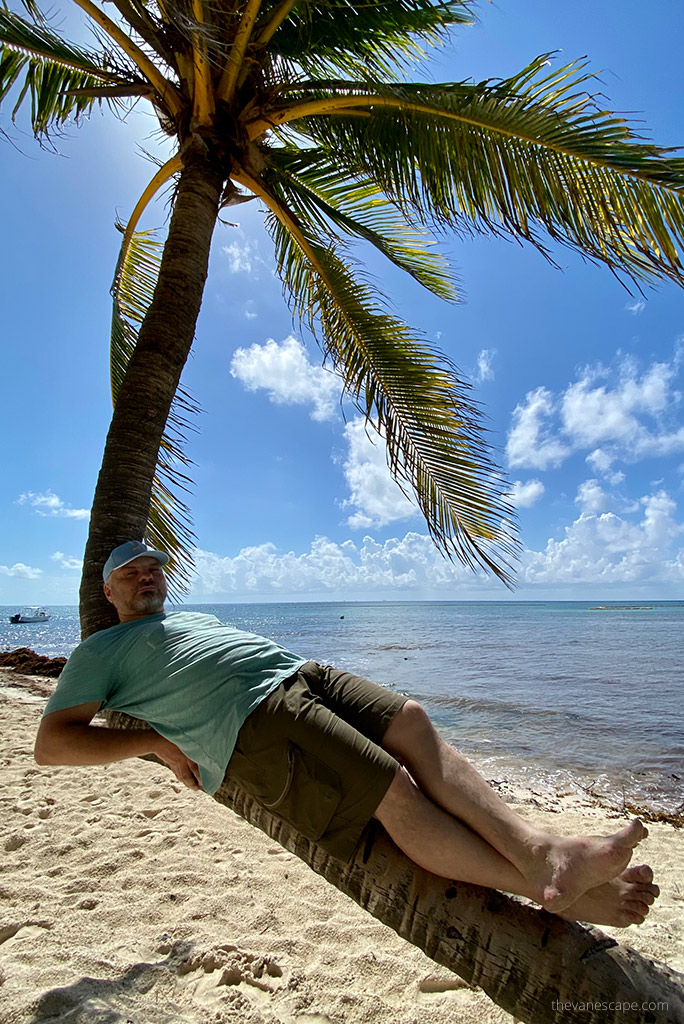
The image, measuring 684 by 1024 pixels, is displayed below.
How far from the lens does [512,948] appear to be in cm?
165

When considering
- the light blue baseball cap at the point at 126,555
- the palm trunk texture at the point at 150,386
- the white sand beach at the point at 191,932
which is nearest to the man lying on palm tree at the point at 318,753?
the light blue baseball cap at the point at 126,555

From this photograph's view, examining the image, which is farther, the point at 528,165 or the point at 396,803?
the point at 528,165

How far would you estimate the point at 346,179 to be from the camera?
17.4 ft

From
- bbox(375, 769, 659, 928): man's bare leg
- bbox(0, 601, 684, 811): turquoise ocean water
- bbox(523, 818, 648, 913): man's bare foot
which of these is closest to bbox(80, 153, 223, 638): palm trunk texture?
bbox(375, 769, 659, 928): man's bare leg

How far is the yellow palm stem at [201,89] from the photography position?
376cm

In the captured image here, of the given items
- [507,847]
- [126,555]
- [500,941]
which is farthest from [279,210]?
[500,941]

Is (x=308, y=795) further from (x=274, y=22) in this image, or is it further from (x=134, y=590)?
(x=274, y=22)

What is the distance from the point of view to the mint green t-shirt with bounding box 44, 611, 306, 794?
2.05 metres

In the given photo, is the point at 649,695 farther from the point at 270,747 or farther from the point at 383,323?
the point at 270,747

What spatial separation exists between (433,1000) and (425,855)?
151 centimetres

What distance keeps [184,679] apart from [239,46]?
427cm

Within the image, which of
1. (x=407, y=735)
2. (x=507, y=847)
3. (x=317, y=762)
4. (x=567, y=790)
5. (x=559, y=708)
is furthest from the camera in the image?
(x=559, y=708)

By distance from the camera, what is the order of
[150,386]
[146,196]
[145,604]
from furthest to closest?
[146,196], [150,386], [145,604]

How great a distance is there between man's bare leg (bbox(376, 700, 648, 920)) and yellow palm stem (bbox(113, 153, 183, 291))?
487 cm
